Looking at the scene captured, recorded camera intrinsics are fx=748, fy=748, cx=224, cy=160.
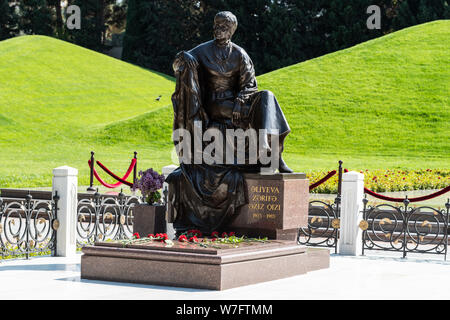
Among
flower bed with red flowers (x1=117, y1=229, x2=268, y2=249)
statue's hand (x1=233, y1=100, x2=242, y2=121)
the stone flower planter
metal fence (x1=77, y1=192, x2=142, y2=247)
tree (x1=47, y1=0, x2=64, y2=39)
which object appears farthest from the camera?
tree (x1=47, y1=0, x2=64, y2=39)

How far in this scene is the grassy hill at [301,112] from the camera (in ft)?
81.1

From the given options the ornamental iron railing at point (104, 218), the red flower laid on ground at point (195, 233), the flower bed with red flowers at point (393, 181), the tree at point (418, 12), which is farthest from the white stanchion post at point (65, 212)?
the tree at point (418, 12)

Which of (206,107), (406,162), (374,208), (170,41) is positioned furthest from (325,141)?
(170,41)

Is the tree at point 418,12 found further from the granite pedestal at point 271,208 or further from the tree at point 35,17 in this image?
the granite pedestal at point 271,208

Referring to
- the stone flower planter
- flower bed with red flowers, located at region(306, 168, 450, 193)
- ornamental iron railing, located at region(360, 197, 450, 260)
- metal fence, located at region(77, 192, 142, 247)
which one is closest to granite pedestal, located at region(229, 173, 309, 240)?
the stone flower planter

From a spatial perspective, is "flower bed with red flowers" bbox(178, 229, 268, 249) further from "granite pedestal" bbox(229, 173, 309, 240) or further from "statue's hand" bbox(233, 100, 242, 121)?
"statue's hand" bbox(233, 100, 242, 121)

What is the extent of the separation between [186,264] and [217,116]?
2129mm

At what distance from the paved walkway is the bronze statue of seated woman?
119cm

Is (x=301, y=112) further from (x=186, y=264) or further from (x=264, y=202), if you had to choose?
(x=186, y=264)

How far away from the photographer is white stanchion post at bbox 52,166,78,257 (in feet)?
32.6

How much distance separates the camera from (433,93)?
28859 millimetres

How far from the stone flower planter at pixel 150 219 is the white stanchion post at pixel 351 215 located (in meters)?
3.05

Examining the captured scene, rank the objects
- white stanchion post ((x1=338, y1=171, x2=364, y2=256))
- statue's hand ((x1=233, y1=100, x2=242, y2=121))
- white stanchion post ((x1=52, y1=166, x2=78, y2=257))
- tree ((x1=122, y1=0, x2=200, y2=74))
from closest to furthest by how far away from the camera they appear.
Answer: statue's hand ((x1=233, y1=100, x2=242, y2=121)), white stanchion post ((x1=52, y1=166, x2=78, y2=257)), white stanchion post ((x1=338, y1=171, x2=364, y2=256)), tree ((x1=122, y1=0, x2=200, y2=74))

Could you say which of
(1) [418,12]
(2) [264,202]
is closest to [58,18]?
(1) [418,12]
